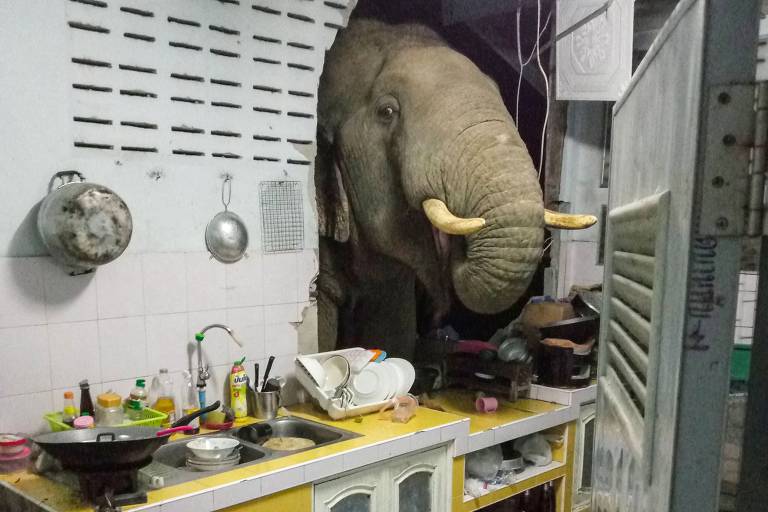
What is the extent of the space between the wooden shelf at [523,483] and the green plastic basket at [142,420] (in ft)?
4.62

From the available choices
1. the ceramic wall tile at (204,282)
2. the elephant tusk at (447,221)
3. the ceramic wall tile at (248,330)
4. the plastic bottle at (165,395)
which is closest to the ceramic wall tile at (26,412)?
the plastic bottle at (165,395)

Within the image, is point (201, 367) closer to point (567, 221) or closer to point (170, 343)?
point (170, 343)

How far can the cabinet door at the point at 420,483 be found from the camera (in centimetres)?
260

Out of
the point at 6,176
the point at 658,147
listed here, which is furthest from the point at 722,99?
the point at 6,176

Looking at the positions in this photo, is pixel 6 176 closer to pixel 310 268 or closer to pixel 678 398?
pixel 310 268

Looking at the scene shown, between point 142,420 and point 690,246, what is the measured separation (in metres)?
2.01

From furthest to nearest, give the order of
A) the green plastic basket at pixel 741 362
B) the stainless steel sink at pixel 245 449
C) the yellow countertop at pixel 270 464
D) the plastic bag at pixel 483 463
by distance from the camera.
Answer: the plastic bag at pixel 483 463, the stainless steel sink at pixel 245 449, the yellow countertop at pixel 270 464, the green plastic basket at pixel 741 362

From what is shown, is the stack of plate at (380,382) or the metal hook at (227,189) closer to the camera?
the metal hook at (227,189)

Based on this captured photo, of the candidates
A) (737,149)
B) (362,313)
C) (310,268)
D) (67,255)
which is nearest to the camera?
(737,149)

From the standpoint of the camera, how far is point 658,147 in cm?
102

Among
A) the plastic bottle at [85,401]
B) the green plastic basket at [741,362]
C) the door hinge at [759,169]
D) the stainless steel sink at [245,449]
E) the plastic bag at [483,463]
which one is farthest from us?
the plastic bag at [483,463]

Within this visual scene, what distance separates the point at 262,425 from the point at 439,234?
1569mm

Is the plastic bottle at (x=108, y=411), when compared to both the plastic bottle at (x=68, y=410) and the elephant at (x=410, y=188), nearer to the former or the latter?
the plastic bottle at (x=68, y=410)

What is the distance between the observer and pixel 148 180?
8.12 ft
